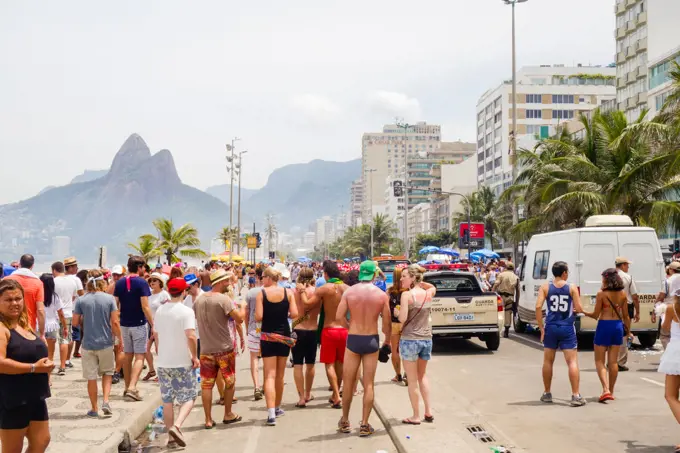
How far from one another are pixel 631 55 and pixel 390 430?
64.2 meters

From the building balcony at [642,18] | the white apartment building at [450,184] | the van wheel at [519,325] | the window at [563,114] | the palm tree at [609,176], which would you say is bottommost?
the van wheel at [519,325]

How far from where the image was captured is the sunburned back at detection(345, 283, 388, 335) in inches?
307

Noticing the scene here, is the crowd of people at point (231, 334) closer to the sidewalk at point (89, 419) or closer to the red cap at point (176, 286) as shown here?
the red cap at point (176, 286)

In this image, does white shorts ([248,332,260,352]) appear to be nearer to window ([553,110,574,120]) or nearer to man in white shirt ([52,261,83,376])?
man in white shirt ([52,261,83,376])

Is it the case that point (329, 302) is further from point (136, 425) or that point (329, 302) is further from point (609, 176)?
point (609, 176)

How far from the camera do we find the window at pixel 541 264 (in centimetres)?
1706

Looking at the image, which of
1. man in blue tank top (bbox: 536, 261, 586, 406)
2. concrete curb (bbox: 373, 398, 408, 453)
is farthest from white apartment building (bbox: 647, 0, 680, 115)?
concrete curb (bbox: 373, 398, 408, 453)

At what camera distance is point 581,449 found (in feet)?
23.3

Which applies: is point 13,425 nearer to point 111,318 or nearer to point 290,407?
point 111,318

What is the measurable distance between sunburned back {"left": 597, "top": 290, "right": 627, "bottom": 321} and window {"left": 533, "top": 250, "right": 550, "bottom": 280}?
7068 mm

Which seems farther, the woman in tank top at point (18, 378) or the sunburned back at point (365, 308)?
the sunburned back at point (365, 308)

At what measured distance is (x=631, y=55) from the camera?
6391 centimetres

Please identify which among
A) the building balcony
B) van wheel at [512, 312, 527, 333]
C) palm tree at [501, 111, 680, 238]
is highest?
the building balcony

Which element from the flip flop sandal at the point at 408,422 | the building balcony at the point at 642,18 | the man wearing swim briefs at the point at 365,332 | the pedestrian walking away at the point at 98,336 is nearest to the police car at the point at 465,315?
the flip flop sandal at the point at 408,422
